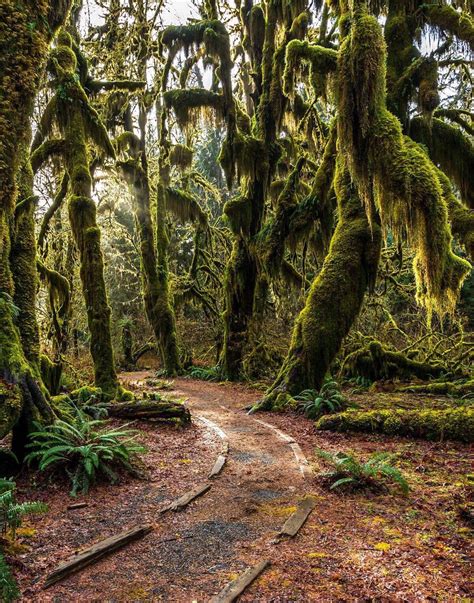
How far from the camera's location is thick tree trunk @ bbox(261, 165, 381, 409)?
10.3m

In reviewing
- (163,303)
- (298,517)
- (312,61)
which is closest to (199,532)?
(298,517)

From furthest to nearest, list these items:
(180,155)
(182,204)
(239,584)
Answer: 1. (182,204)
2. (180,155)
3. (239,584)

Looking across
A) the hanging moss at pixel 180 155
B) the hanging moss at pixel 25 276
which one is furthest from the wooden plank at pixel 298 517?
the hanging moss at pixel 180 155

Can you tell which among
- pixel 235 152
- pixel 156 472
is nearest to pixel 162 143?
pixel 235 152

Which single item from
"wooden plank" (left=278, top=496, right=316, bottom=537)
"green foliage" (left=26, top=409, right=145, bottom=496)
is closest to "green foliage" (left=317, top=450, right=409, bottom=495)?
"wooden plank" (left=278, top=496, right=316, bottom=537)

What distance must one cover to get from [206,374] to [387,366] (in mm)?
7223

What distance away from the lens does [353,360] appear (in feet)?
47.3

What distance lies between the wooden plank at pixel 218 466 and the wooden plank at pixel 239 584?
2445 millimetres

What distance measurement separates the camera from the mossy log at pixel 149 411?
8.73 meters

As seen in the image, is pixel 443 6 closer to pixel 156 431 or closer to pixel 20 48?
pixel 20 48

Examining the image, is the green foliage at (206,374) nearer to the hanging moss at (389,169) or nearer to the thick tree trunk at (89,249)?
the thick tree trunk at (89,249)

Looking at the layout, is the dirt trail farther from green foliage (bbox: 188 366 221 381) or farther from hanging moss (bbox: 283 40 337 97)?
green foliage (bbox: 188 366 221 381)

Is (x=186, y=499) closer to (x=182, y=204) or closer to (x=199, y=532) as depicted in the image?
(x=199, y=532)

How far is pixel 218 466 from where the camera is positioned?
6281 mm
